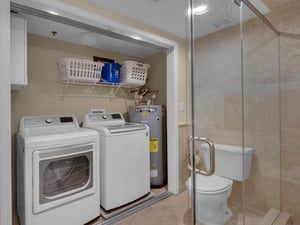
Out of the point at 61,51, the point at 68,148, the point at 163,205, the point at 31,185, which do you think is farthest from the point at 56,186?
the point at 61,51

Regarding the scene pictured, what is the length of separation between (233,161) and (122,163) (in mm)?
1177

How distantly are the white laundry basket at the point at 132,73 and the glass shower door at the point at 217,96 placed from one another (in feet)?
3.27

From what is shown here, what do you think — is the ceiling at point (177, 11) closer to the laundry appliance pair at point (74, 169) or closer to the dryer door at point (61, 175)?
the laundry appliance pair at point (74, 169)

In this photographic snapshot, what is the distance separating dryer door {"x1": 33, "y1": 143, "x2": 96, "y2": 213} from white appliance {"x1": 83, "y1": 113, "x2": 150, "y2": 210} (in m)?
0.16

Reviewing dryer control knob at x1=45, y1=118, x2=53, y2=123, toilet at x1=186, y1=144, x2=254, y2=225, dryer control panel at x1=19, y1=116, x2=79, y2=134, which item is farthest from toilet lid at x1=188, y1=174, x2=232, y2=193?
dryer control knob at x1=45, y1=118, x2=53, y2=123

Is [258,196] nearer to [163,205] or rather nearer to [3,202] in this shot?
[163,205]

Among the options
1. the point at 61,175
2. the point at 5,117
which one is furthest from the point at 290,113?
the point at 5,117

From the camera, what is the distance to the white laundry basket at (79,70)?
2.14 metres

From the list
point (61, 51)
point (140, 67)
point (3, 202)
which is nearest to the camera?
point (3, 202)

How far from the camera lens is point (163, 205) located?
6.89 feet

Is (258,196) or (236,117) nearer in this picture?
(258,196)

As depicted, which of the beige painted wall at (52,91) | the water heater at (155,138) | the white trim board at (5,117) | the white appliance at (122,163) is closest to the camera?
the white trim board at (5,117)

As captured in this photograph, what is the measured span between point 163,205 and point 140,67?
1863 mm

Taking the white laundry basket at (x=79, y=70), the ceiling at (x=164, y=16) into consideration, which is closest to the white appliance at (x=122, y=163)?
the white laundry basket at (x=79, y=70)
